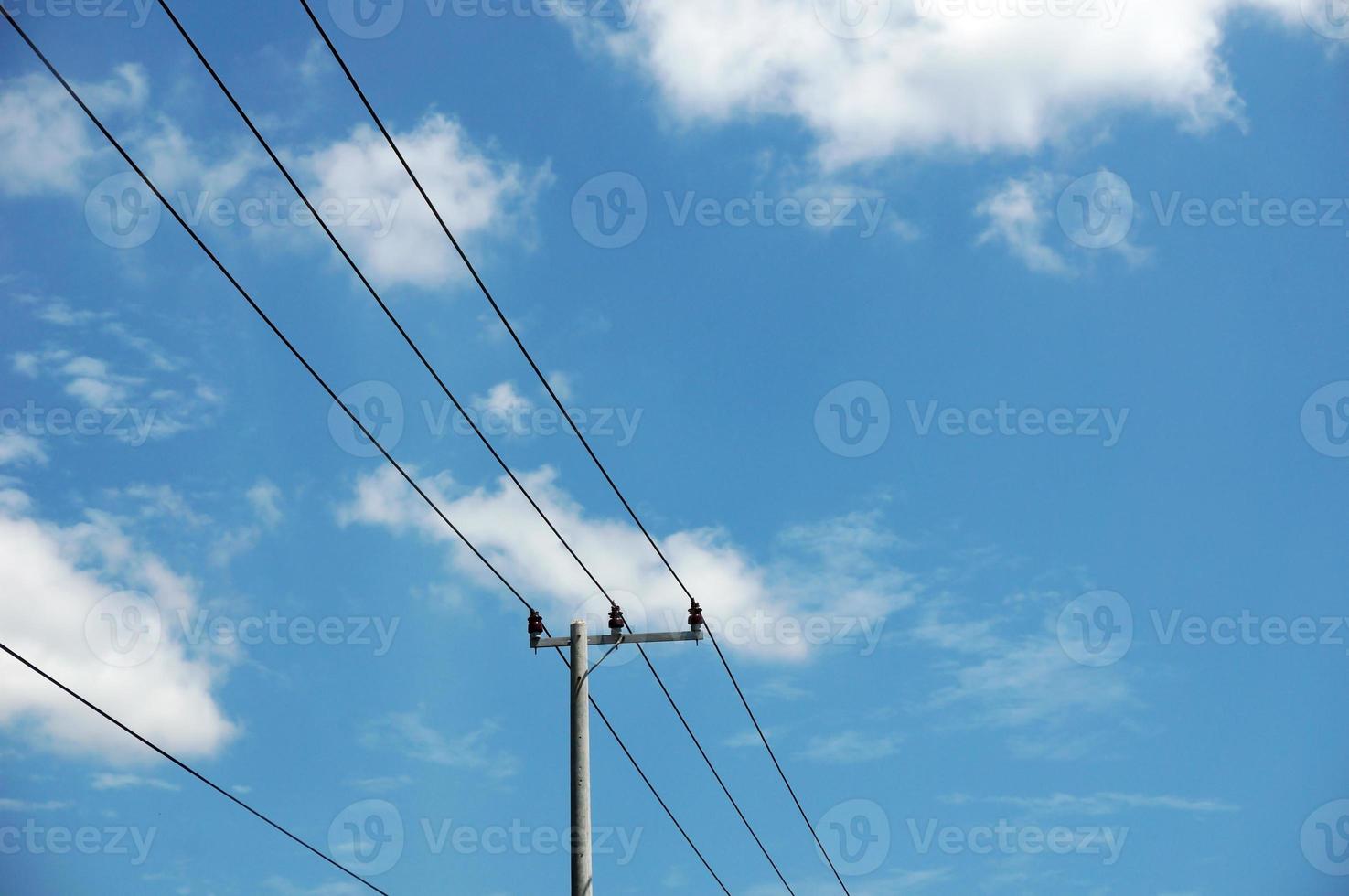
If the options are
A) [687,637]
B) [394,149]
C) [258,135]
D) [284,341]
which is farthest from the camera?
[687,637]

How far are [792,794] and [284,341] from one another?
18.8 m

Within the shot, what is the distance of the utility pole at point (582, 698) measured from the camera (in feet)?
53.7

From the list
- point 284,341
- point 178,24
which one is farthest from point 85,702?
point 178,24

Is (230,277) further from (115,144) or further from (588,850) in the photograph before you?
(588,850)

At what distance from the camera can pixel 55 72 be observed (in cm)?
1091

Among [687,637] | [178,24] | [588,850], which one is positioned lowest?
[588,850]

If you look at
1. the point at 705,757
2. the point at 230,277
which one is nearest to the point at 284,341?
the point at 230,277

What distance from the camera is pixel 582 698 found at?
17.7 meters

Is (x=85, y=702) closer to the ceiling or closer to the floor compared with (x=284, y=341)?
closer to the floor

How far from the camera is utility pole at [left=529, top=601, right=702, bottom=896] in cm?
1638

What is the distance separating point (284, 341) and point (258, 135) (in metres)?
2.81

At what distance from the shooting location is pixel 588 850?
1642 cm

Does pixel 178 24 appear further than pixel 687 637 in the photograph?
No

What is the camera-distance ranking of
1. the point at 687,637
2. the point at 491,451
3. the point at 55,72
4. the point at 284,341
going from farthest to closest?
the point at 687,637, the point at 491,451, the point at 284,341, the point at 55,72
